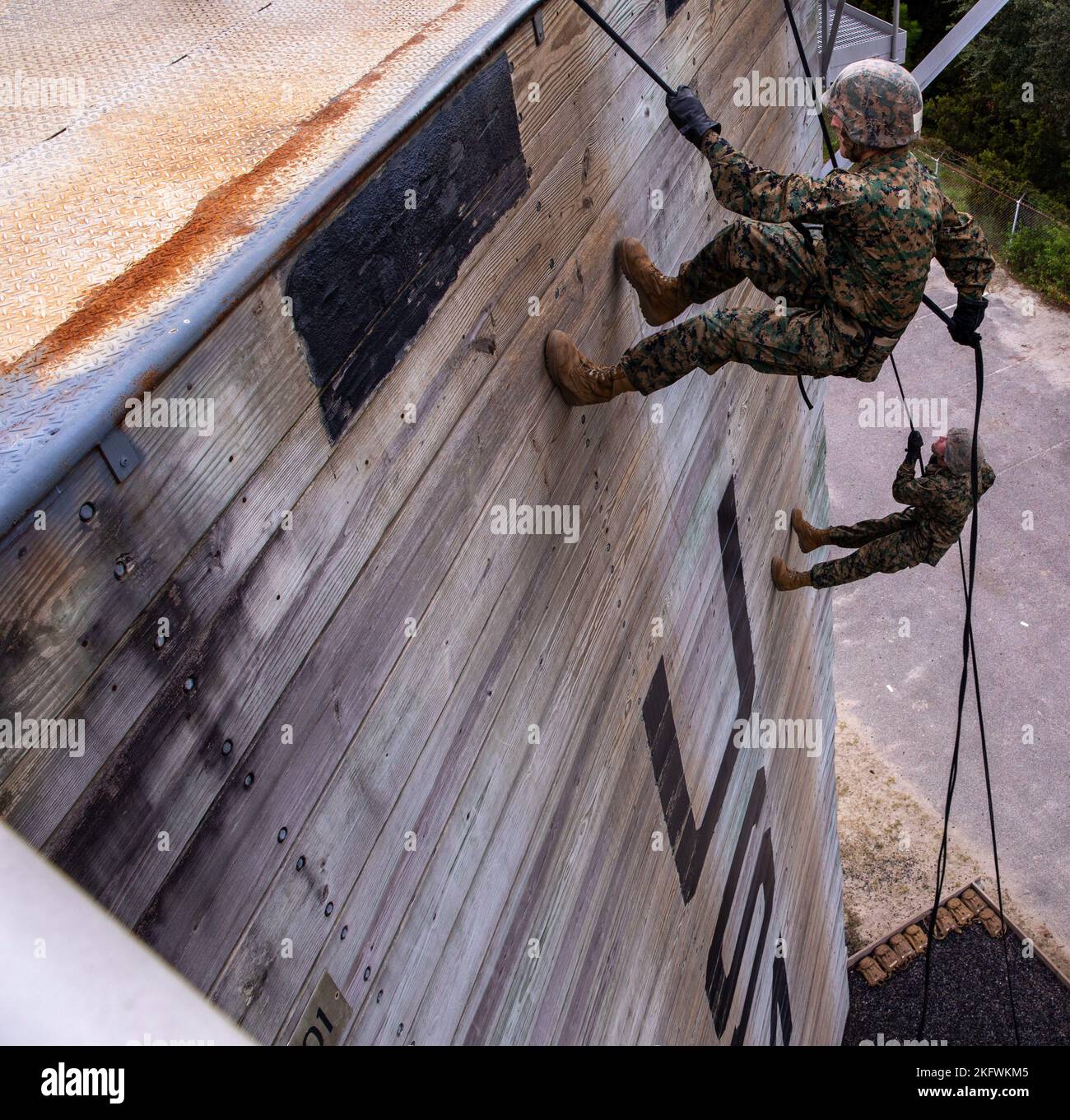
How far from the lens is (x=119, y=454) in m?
1.49

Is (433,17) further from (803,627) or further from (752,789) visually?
(803,627)

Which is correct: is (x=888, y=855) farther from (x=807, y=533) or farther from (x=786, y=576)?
(x=786, y=576)

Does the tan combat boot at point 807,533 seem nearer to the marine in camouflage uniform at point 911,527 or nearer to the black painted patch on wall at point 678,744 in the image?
the marine in camouflage uniform at point 911,527

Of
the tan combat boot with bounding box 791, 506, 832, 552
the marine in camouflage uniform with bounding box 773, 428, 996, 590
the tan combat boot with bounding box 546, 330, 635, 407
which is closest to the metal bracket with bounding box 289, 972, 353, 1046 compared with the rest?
the tan combat boot with bounding box 546, 330, 635, 407

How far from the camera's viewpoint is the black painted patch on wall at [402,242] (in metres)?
1.90

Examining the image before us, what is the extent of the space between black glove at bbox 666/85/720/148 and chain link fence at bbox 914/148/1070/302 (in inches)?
604

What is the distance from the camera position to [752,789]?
5656 millimetres

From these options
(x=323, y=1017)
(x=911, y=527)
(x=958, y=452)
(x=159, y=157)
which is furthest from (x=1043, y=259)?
(x=323, y=1017)

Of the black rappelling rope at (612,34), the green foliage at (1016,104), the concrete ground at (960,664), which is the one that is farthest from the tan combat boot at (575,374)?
the green foliage at (1016,104)

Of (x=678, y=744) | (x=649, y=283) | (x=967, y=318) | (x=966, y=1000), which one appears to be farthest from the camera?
(x=966, y=1000)

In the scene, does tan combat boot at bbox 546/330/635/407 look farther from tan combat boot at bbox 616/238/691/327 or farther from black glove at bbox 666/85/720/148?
black glove at bbox 666/85/720/148

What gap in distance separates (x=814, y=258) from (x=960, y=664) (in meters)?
9.93

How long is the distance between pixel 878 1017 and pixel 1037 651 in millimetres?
4760

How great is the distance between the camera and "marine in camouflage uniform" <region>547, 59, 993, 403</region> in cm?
309
